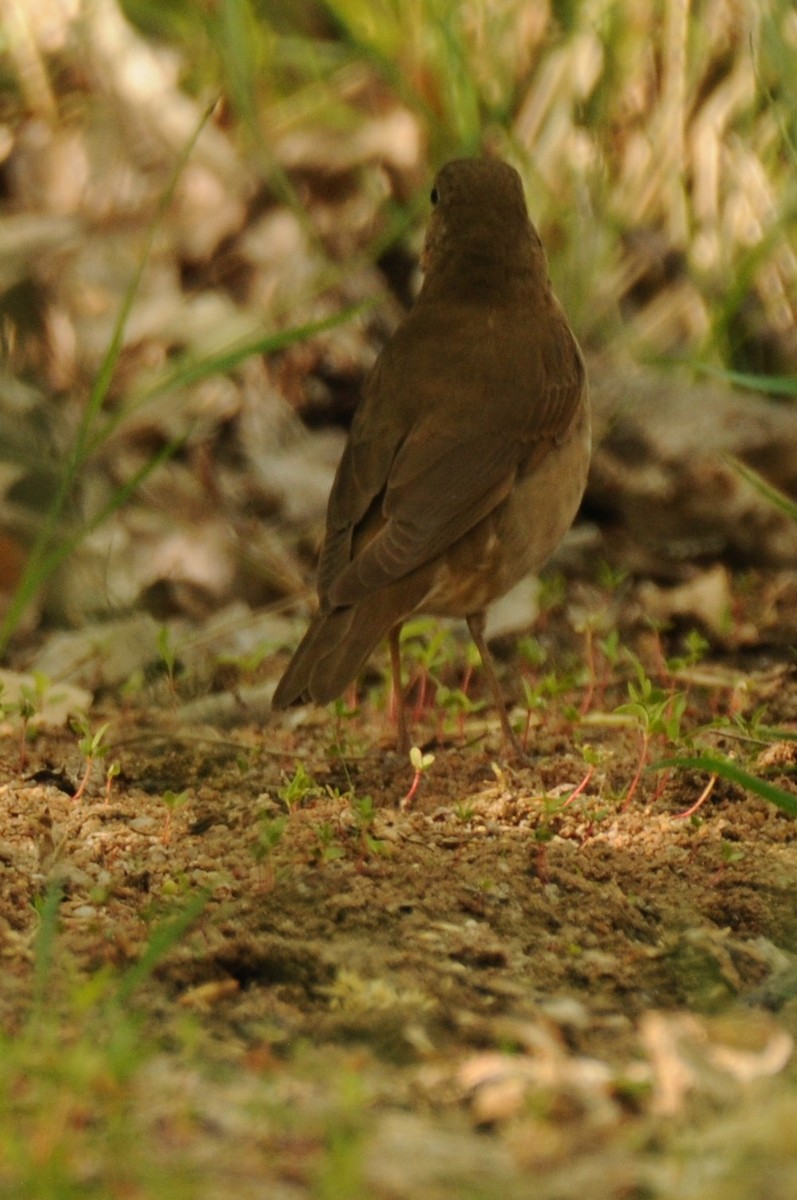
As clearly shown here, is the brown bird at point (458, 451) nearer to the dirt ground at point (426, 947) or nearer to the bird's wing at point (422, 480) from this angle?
the bird's wing at point (422, 480)

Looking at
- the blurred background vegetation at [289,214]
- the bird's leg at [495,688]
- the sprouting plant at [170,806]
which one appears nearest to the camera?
the sprouting plant at [170,806]

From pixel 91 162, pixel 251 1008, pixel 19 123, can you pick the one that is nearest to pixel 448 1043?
pixel 251 1008

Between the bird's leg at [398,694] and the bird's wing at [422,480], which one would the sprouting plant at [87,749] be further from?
the bird's leg at [398,694]

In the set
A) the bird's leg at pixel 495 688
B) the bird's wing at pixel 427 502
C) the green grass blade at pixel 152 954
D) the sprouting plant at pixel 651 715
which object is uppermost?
the green grass blade at pixel 152 954

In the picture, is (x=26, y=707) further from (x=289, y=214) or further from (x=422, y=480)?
(x=289, y=214)

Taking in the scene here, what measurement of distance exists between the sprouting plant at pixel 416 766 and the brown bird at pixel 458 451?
22 centimetres

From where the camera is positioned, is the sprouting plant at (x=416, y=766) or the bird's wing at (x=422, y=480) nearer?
the sprouting plant at (x=416, y=766)

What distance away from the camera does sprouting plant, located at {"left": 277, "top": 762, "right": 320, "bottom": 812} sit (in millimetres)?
3420

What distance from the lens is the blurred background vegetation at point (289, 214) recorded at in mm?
5633

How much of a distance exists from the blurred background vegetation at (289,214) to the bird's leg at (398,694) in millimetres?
1109

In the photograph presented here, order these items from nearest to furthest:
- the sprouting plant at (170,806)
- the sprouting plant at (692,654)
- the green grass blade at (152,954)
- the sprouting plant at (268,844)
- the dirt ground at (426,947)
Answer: the dirt ground at (426,947)
the green grass blade at (152,954)
the sprouting plant at (268,844)
the sprouting plant at (170,806)
the sprouting plant at (692,654)

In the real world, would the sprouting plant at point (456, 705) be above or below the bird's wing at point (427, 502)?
below

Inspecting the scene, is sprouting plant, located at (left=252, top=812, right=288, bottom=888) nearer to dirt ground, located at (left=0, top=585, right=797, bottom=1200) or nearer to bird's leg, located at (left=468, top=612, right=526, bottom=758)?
dirt ground, located at (left=0, top=585, right=797, bottom=1200)

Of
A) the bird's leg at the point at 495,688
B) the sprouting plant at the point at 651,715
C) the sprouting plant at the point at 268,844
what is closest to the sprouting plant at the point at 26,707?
the sprouting plant at the point at 268,844
